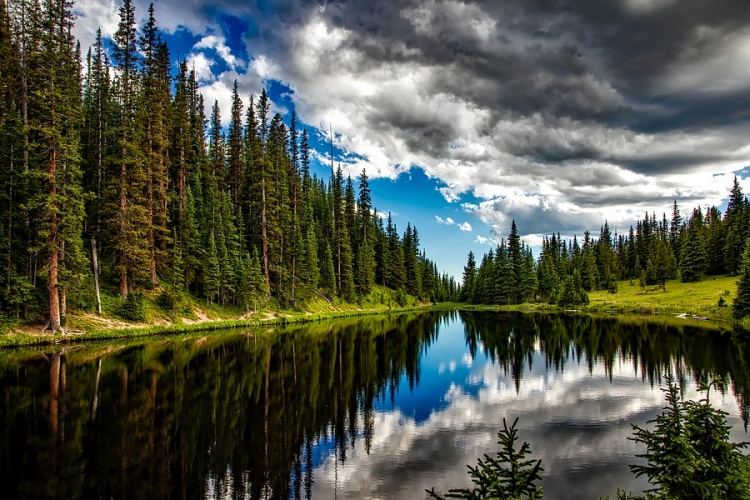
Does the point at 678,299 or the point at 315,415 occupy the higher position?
the point at 678,299

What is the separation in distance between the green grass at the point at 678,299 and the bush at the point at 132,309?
211ft

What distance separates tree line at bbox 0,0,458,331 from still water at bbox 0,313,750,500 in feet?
32.3

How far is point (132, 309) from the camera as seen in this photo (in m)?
37.8

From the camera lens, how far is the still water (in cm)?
1081

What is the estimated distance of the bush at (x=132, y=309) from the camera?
37312 mm

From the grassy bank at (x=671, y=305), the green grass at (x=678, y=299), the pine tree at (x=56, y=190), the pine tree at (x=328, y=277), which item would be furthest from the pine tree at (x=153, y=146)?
the green grass at (x=678, y=299)

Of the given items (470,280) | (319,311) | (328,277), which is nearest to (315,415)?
(319,311)

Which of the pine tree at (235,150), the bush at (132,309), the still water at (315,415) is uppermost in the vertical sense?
the pine tree at (235,150)

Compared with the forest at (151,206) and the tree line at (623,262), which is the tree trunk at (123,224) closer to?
the forest at (151,206)

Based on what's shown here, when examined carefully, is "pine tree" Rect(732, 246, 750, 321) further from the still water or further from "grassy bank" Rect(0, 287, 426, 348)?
"grassy bank" Rect(0, 287, 426, 348)

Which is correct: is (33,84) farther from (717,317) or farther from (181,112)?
(717,317)

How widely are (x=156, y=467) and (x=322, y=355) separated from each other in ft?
61.3

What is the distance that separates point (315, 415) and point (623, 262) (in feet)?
418

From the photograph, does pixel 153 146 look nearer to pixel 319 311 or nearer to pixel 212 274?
pixel 212 274
